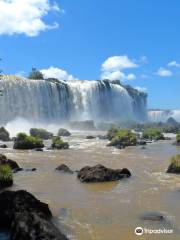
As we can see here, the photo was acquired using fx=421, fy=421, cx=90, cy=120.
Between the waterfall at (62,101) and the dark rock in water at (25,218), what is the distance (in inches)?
2093

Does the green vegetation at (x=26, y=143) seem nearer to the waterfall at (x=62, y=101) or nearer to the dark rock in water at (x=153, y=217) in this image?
the waterfall at (x=62, y=101)

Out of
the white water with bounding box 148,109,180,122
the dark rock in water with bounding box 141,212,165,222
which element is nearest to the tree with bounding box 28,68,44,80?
the white water with bounding box 148,109,180,122

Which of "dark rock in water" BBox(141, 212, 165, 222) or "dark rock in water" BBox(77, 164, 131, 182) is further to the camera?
"dark rock in water" BBox(77, 164, 131, 182)

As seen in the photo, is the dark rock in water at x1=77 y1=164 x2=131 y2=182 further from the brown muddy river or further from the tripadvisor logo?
the tripadvisor logo

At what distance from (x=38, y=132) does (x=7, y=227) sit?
46217 millimetres

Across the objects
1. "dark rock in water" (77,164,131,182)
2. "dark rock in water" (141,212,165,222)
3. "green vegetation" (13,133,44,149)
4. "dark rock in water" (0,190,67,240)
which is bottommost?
"dark rock in water" (141,212,165,222)

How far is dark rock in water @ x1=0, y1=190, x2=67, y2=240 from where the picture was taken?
992 cm

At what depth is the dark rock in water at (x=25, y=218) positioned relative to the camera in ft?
32.6

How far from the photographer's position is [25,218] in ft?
34.9

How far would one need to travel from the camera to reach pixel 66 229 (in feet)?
38.8

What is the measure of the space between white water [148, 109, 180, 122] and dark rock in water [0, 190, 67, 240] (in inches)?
5756

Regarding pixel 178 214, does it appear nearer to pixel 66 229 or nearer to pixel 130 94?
pixel 66 229

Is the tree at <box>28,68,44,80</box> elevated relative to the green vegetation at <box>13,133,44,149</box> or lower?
elevated

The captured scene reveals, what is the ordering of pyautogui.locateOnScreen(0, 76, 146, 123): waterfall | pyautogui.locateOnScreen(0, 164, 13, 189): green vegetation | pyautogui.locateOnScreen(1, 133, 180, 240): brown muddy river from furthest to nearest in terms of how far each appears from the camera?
1. pyautogui.locateOnScreen(0, 76, 146, 123): waterfall
2. pyautogui.locateOnScreen(0, 164, 13, 189): green vegetation
3. pyautogui.locateOnScreen(1, 133, 180, 240): brown muddy river
